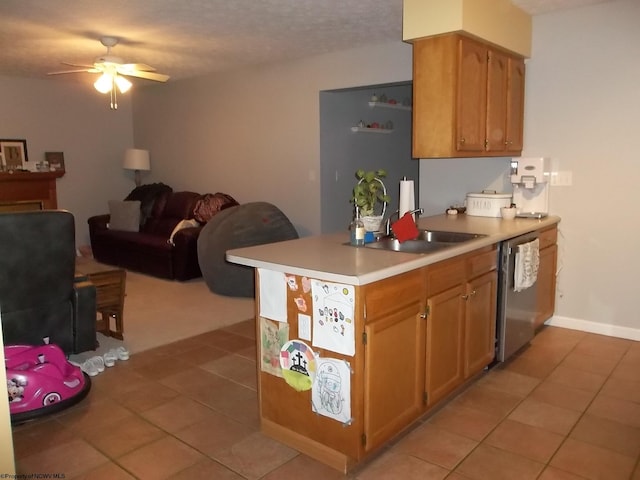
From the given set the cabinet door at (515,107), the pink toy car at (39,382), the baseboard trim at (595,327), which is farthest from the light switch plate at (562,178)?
the pink toy car at (39,382)

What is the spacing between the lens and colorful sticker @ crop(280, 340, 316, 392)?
2.34m

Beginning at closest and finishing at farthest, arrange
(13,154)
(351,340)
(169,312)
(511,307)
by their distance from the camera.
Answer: (351,340)
(511,307)
(169,312)
(13,154)

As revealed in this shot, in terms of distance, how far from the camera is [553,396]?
120 inches

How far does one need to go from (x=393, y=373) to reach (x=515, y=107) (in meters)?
2.62

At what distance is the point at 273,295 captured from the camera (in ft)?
8.02

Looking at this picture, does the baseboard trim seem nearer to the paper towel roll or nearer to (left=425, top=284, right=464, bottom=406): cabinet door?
(left=425, top=284, right=464, bottom=406): cabinet door

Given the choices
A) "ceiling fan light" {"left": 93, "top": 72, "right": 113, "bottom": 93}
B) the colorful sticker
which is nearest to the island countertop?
the colorful sticker

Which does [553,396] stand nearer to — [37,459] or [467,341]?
[467,341]

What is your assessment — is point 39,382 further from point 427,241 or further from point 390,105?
point 390,105

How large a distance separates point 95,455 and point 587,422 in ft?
8.02

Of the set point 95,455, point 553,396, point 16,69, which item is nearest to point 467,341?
point 553,396

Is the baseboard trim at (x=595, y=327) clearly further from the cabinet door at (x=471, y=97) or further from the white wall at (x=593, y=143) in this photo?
the cabinet door at (x=471, y=97)

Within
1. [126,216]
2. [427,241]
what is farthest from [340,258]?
[126,216]

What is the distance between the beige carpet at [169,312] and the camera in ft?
13.2
